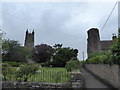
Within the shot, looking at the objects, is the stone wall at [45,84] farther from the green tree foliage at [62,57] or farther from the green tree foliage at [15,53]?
the green tree foliage at [15,53]

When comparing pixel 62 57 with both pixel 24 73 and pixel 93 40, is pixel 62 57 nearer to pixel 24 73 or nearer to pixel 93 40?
pixel 93 40

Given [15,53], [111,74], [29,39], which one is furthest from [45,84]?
[29,39]

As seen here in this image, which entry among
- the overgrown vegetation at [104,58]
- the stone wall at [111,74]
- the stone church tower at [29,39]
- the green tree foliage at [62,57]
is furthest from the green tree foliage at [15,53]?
the stone wall at [111,74]

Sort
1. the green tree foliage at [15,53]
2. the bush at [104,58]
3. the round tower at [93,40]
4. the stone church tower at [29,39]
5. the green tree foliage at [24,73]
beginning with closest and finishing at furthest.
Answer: the green tree foliage at [24,73] < the bush at [104,58] < the round tower at [93,40] < the green tree foliage at [15,53] < the stone church tower at [29,39]

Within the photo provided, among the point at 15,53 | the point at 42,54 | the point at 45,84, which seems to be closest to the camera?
the point at 45,84

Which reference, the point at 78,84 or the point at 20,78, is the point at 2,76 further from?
the point at 78,84

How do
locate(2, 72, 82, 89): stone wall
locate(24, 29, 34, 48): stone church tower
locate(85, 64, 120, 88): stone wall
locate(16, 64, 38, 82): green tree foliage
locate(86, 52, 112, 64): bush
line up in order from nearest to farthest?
locate(2, 72, 82, 89): stone wall → locate(16, 64, 38, 82): green tree foliage → locate(85, 64, 120, 88): stone wall → locate(86, 52, 112, 64): bush → locate(24, 29, 34, 48): stone church tower

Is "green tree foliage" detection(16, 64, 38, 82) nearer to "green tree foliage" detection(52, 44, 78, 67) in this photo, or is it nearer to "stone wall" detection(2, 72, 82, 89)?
"stone wall" detection(2, 72, 82, 89)

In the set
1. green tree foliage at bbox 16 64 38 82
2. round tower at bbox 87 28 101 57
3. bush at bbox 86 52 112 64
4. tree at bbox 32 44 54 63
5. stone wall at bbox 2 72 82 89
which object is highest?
round tower at bbox 87 28 101 57

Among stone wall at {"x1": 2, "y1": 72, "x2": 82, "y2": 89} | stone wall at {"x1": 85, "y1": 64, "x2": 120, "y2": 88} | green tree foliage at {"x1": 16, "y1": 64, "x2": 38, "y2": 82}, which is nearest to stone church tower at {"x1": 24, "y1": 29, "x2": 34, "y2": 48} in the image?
stone wall at {"x1": 85, "y1": 64, "x2": 120, "y2": 88}

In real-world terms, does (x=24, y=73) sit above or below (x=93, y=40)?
below

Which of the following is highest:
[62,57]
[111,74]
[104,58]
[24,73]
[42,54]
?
[42,54]

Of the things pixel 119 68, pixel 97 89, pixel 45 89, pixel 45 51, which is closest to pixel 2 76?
pixel 45 89

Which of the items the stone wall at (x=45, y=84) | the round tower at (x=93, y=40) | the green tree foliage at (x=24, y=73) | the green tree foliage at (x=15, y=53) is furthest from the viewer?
the green tree foliage at (x=15, y=53)
